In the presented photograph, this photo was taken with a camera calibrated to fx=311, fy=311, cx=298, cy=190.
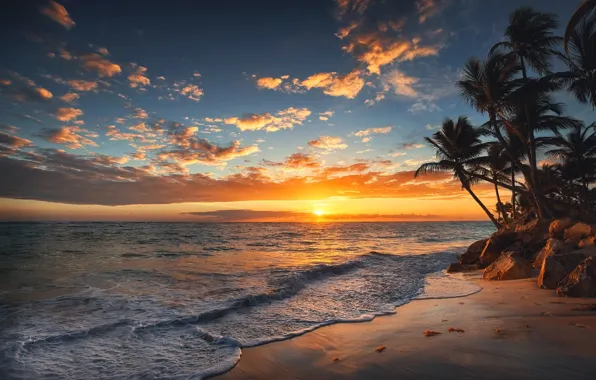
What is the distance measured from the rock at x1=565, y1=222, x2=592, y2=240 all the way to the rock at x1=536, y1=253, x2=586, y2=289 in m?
3.80

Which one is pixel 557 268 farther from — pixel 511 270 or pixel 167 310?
pixel 167 310

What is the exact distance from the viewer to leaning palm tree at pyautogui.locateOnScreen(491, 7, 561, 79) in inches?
755

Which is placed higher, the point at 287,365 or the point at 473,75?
the point at 473,75

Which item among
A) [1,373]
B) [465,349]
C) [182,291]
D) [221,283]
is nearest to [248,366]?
[465,349]

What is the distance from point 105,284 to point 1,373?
27.0 feet

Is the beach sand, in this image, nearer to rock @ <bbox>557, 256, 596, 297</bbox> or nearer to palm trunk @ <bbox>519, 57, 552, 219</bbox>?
rock @ <bbox>557, 256, 596, 297</bbox>

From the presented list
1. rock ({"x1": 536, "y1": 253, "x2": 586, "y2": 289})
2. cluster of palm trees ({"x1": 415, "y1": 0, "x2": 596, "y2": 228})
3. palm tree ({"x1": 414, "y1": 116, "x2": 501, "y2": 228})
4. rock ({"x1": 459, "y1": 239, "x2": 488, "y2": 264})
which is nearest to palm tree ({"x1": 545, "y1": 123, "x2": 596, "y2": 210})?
cluster of palm trees ({"x1": 415, "y1": 0, "x2": 596, "y2": 228})

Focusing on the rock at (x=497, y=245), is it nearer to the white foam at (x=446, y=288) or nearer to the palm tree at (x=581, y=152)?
the white foam at (x=446, y=288)

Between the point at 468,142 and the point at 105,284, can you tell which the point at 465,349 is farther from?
the point at 468,142

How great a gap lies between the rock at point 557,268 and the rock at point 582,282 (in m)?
1.22

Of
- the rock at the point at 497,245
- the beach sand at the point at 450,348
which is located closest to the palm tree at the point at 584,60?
the rock at the point at 497,245

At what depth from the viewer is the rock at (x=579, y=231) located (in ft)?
42.4

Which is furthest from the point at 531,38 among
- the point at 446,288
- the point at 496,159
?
the point at 446,288

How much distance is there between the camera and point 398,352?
577cm
